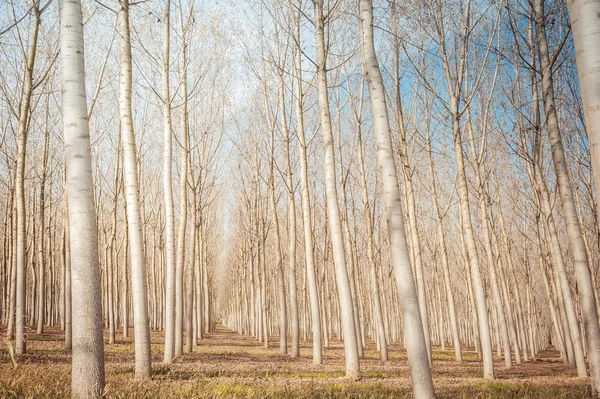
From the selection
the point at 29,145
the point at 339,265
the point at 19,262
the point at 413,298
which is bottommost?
the point at 413,298

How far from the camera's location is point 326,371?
7.75 m

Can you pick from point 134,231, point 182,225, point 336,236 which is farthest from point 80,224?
point 182,225

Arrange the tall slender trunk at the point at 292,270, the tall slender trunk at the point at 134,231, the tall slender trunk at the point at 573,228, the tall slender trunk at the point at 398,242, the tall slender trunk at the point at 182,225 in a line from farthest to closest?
the tall slender trunk at the point at 292,270 < the tall slender trunk at the point at 182,225 < the tall slender trunk at the point at 134,231 < the tall slender trunk at the point at 573,228 < the tall slender trunk at the point at 398,242

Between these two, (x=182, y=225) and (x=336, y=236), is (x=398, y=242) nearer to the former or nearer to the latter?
(x=336, y=236)

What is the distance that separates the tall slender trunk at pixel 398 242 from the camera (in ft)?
13.4

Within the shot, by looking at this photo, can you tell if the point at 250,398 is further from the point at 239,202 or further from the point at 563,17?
the point at 239,202

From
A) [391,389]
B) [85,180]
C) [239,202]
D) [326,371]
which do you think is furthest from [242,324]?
[85,180]

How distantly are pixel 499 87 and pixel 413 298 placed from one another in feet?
35.7

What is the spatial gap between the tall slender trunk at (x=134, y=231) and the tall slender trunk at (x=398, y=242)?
11.8ft

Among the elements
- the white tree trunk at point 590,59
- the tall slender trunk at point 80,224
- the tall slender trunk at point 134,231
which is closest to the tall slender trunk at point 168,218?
the tall slender trunk at point 134,231

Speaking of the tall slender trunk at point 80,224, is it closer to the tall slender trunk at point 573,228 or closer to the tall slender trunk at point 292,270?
the tall slender trunk at point 573,228

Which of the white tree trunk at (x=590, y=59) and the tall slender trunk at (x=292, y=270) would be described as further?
the tall slender trunk at (x=292, y=270)

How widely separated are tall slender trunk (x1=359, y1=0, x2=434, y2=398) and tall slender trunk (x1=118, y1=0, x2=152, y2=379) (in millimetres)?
3585

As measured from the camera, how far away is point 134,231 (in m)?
6.04
